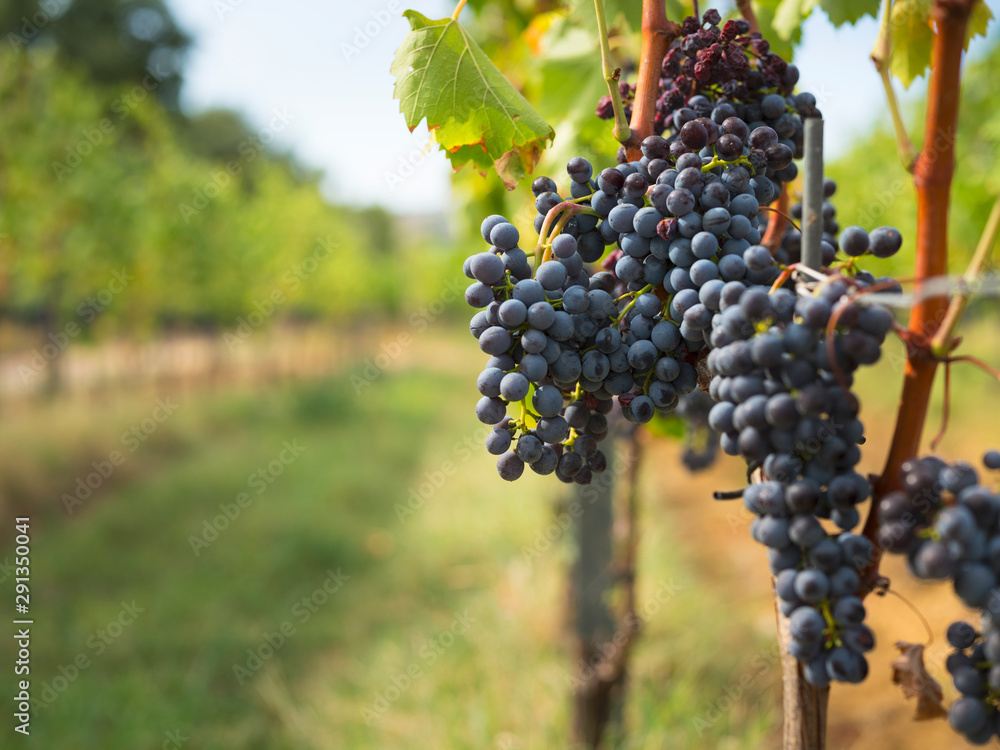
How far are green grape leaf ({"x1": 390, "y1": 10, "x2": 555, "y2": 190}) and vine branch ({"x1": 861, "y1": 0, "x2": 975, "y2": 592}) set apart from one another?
0.51 m

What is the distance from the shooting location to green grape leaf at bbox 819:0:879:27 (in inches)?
48.0

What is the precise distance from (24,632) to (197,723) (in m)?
1.81

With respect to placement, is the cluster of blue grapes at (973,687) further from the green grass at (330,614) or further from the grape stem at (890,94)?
the green grass at (330,614)

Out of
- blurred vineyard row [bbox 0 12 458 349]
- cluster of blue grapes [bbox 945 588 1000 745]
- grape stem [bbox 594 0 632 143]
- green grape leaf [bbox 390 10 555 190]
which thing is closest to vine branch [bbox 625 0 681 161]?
grape stem [bbox 594 0 632 143]

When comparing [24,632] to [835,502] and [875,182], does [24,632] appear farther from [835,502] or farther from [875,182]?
[875,182]

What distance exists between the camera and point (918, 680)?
0.84 meters

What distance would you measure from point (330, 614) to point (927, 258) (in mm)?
5519

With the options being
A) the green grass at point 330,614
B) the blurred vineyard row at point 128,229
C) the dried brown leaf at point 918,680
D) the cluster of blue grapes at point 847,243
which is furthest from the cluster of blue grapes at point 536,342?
the blurred vineyard row at point 128,229

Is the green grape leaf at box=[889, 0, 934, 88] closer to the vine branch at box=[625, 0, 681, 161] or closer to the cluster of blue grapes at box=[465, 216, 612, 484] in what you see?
the vine branch at box=[625, 0, 681, 161]

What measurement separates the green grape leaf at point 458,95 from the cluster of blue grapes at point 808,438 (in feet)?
1.64

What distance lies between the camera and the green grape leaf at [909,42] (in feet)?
3.68

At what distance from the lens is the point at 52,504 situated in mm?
7266

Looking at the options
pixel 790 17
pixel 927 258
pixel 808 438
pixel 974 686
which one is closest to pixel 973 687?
pixel 974 686

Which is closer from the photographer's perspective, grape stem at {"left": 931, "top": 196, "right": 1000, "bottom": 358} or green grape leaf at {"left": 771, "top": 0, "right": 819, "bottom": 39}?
grape stem at {"left": 931, "top": 196, "right": 1000, "bottom": 358}
